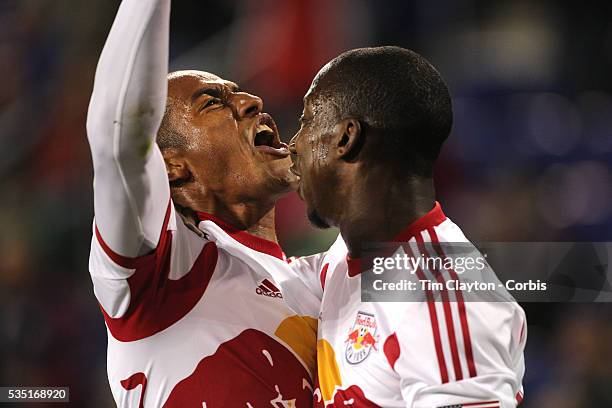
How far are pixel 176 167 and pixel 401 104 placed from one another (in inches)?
37.0

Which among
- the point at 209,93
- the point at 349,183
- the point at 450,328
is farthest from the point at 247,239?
the point at 450,328

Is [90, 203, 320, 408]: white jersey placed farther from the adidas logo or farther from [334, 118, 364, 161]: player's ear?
[334, 118, 364, 161]: player's ear

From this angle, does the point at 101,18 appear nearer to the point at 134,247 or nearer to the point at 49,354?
the point at 49,354

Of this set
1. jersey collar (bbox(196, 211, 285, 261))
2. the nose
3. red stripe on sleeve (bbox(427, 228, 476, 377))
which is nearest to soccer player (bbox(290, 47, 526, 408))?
red stripe on sleeve (bbox(427, 228, 476, 377))

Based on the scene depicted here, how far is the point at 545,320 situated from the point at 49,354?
260 cm

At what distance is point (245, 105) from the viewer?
8.73 ft

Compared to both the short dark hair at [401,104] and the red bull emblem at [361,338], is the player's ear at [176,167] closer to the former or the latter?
the short dark hair at [401,104]

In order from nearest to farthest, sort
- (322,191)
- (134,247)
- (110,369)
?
1. (134,247)
2. (322,191)
3. (110,369)

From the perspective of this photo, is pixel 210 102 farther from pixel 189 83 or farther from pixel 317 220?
pixel 317 220

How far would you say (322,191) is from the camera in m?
2.07

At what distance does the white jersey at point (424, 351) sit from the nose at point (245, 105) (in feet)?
2.63

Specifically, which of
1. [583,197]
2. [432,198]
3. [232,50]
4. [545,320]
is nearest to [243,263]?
[432,198]

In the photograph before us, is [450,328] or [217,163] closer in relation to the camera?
[450,328]

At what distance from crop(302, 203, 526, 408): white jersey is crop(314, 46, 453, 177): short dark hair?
0.16 metres
